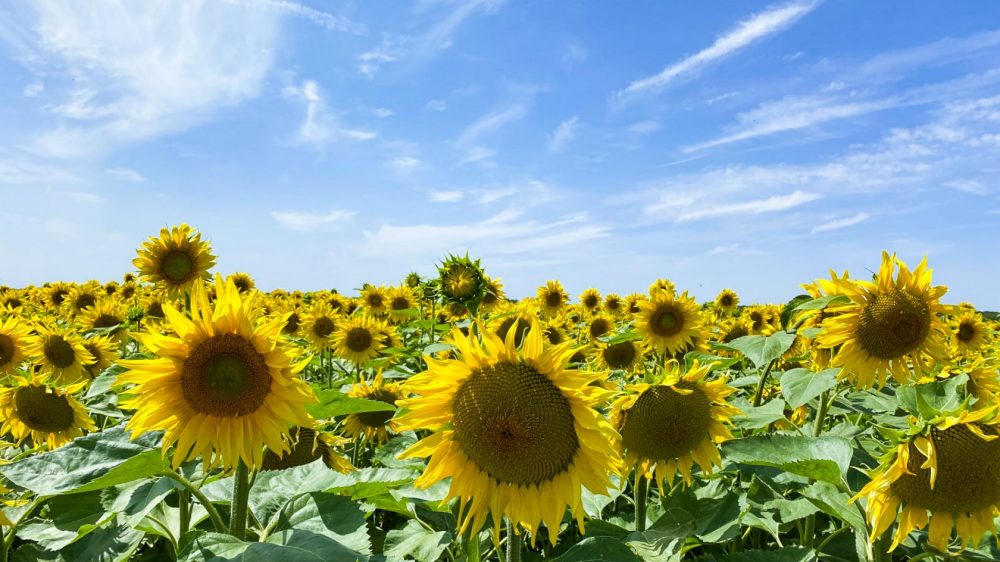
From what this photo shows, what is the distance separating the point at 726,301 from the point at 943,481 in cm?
1091

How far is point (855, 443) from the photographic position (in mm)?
3695

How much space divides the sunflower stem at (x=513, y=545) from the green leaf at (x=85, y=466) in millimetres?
1229

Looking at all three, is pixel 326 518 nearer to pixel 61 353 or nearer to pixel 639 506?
pixel 639 506

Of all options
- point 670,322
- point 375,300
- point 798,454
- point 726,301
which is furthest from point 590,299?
point 798,454

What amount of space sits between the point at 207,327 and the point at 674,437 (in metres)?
2.17

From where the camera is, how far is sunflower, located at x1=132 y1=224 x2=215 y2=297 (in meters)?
6.39

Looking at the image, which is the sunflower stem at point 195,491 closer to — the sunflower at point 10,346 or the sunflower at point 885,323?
the sunflower at point 885,323

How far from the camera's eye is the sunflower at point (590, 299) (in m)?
12.1

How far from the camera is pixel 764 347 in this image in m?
4.42

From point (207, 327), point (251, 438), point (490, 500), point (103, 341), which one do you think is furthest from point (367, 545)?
point (103, 341)

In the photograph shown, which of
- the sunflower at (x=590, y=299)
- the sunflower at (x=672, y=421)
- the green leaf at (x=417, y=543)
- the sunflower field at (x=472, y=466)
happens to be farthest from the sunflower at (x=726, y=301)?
the green leaf at (x=417, y=543)

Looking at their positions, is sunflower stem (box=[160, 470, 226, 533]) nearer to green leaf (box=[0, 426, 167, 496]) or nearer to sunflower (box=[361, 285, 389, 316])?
green leaf (box=[0, 426, 167, 496])

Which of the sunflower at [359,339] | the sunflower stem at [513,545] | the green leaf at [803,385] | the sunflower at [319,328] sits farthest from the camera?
the sunflower at [319,328]

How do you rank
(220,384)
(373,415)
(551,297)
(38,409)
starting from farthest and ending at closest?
(551,297) < (373,415) < (38,409) < (220,384)
